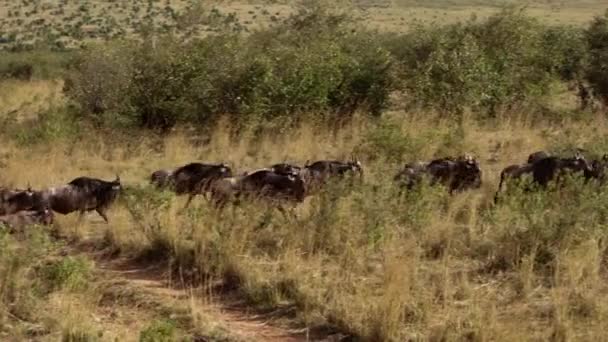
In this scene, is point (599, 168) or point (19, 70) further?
point (19, 70)

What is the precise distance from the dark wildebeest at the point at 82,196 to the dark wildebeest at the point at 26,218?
334 mm

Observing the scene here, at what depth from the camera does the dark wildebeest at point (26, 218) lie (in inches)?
316

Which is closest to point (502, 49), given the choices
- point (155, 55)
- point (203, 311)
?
point (155, 55)

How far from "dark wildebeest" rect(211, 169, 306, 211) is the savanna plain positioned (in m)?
0.35

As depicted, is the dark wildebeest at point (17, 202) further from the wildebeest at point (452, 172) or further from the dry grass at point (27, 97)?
the dry grass at point (27, 97)

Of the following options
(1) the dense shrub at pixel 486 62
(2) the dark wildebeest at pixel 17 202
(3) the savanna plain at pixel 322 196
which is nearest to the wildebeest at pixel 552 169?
(3) the savanna plain at pixel 322 196

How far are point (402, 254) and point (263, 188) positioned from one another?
234 centimetres

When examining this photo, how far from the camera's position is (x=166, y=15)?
5719 cm

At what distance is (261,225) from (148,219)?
129 centimetres

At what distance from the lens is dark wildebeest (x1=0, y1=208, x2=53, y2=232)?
8.02 m

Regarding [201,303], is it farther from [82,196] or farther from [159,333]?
[82,196]

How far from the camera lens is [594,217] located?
709cm

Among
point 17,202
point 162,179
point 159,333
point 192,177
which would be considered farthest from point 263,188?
point 159,333

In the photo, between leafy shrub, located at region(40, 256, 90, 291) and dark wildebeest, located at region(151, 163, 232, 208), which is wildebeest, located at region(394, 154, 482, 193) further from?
leafy shrub, located at region(40, 256, 90, 291)
